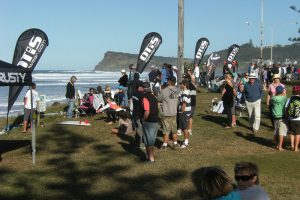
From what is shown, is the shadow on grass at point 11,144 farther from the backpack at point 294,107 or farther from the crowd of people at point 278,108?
the backpack at point 294,107

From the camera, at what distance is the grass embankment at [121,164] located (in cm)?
828

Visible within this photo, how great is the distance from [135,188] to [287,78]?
34.5 metres

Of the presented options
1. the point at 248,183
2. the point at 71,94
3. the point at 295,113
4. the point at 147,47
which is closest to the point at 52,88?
the point at 147,47

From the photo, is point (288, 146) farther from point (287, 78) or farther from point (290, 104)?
point (287, 78)

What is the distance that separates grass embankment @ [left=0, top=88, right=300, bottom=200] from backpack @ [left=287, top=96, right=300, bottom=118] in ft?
3.26

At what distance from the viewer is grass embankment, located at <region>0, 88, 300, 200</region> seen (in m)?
8.28

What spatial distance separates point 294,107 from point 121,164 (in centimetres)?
440

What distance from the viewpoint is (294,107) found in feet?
35.9

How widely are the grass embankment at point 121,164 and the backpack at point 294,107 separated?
993mm

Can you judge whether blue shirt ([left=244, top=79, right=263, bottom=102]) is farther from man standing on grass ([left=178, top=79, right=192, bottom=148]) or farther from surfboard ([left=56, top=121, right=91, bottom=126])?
surfboard ([left=56, top=121, right=91, bottom=126])

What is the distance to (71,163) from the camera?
10.5 m

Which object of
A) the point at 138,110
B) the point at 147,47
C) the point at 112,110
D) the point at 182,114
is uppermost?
the point at 147,47

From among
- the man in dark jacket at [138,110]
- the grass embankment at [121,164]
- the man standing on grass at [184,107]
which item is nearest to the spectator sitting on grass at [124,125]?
the grass embankment at [121,164]

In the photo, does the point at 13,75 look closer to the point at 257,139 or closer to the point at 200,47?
the point at 257,139
